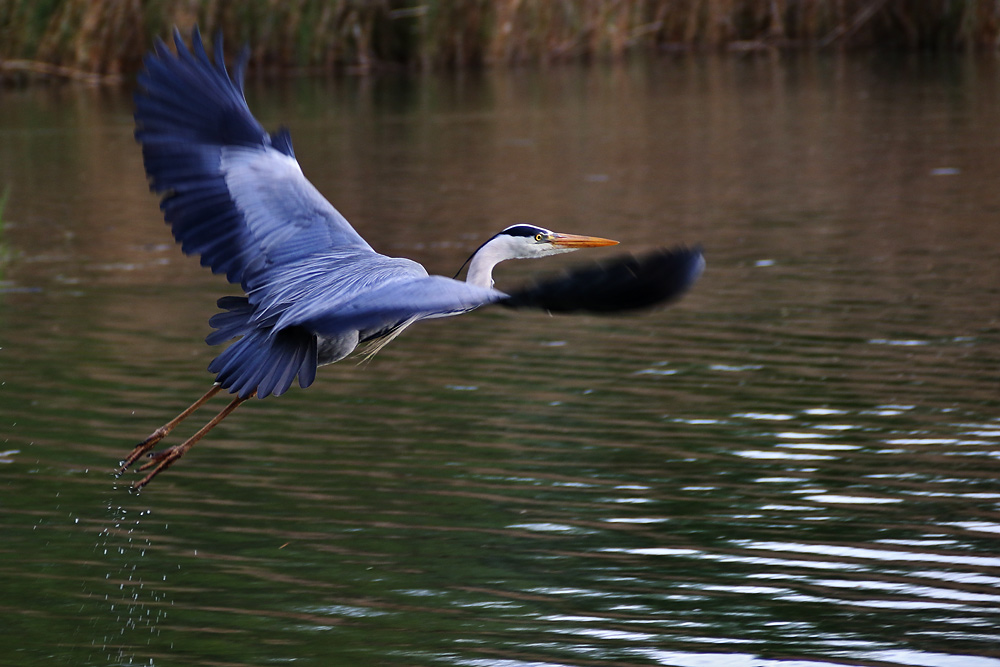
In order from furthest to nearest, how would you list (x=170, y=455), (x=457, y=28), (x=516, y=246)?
1. (x=457, y=28)
2. (x=516, y=246)
3. (x=170, y=455)

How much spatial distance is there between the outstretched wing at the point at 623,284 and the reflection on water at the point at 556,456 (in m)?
1.29

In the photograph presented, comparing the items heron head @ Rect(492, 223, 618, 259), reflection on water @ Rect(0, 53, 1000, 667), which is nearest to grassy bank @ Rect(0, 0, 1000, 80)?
reflection on water @ Rect(0, 53, 1000, 667)

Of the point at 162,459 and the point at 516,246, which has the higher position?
the point at 516,246

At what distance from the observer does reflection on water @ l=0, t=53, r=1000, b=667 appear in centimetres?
602

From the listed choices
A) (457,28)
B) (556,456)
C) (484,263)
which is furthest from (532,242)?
(457,28)

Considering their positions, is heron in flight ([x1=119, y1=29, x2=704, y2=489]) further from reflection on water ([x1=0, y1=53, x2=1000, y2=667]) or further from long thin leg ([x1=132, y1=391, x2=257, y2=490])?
reflection on water ([x1=0, y1=53, x2=1000, y2=667])

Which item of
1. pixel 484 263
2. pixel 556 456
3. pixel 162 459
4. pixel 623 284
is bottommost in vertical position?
pixel 556 456

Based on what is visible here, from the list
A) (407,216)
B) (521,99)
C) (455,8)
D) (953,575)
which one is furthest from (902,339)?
(455,8)

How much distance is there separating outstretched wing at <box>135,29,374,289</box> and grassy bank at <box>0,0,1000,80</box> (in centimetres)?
1879

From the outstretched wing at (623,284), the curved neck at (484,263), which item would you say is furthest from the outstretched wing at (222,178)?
the outstretched wing at (623,284)

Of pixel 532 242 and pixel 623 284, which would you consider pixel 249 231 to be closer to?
pixel 532 242

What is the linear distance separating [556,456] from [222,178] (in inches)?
88.3

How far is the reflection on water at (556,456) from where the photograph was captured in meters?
6.02

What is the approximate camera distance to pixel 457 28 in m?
28.0
